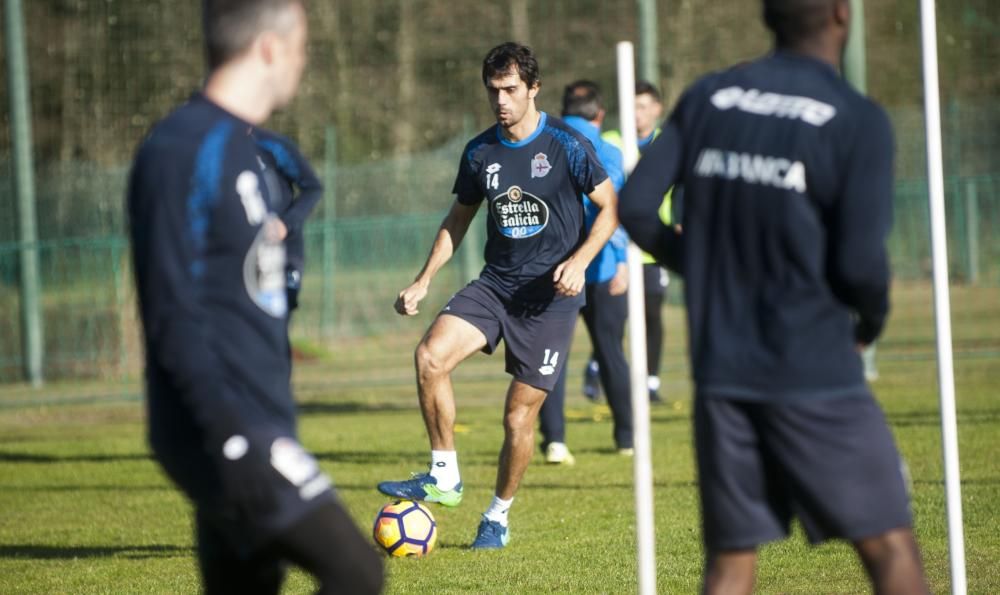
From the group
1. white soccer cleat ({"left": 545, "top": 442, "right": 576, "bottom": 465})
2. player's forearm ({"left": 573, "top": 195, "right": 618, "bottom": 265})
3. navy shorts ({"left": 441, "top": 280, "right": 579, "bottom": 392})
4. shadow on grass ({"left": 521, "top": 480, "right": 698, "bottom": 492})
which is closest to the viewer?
player's forearm ({"left": 573, "top": 195, "right": 618, "bottom": 265})

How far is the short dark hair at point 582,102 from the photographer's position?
1020 centimetres

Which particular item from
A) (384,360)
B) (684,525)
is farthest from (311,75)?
(684,525)

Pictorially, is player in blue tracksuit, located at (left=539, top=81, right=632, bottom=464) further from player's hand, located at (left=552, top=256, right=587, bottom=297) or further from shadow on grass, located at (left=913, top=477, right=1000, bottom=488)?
player's hand, located at (left=552, top=256, right=587, bottom=297)

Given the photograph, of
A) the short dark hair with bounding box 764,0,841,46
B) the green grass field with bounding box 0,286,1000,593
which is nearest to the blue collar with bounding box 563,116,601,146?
the green grass field with bounding box 0,286,1000,593

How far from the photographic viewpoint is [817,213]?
3.62m

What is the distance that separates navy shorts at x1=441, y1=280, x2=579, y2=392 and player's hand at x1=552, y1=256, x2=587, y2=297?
397 mm

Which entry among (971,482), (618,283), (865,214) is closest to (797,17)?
(865,214)

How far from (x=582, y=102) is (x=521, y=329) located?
3.23 m

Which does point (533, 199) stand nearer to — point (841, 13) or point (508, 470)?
point (508, 470)

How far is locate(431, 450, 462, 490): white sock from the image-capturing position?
7.18 metres

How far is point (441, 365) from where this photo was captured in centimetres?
715

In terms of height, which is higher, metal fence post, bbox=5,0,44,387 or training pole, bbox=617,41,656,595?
metal fence post, bbox=5,0,44,387

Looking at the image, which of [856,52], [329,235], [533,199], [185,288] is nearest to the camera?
[185,288]

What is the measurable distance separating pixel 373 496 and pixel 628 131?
5.22 m
